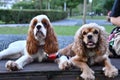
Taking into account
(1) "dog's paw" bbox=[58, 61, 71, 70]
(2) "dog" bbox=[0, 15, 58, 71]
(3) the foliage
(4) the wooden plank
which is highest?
(2) "dog" bbox=[0, 15, 58, 71]

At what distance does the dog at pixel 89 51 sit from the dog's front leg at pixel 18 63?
0.39 m

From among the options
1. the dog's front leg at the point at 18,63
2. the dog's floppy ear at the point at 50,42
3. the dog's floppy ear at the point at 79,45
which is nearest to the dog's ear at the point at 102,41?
the dog's floppy ear at the point at 79,45

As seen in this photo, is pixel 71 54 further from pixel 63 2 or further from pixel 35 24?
pixel 63 2

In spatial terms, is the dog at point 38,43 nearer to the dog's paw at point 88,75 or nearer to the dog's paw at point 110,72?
the dog's paw at point 88,75

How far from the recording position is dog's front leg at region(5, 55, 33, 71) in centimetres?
385

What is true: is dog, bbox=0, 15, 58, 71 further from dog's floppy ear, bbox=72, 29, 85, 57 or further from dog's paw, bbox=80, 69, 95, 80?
dog's paw, bbox=80, 69, 95, 80

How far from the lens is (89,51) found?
13.3 feet

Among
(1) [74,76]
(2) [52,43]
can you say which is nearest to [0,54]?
(2) [52,43]

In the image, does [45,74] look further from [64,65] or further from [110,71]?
[110,71]

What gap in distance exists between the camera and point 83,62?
4000mm

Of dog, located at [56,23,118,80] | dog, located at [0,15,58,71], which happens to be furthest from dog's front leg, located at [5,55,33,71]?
dog, located at [56,23,118,80]

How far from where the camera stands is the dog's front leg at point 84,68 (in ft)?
12.4

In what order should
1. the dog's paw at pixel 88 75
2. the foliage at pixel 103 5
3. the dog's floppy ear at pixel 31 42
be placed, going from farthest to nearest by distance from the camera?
the foliage at pixel 103 5 → the dog's floppy ear at pixel 31 42 → the dog's paw at pixel 88 75

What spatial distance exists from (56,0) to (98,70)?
4403 cm
